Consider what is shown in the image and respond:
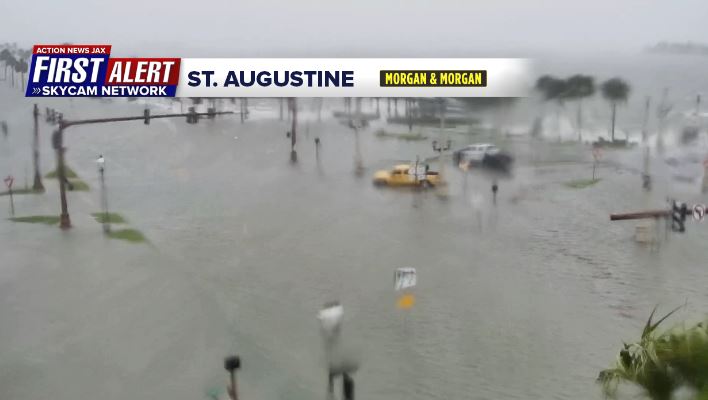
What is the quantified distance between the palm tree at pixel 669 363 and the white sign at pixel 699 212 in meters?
4.02

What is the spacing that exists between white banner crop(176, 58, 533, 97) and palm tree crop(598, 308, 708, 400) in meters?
2.82

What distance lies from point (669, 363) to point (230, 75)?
11.4 feet

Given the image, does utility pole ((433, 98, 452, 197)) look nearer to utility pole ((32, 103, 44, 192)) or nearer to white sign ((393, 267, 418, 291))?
white sign ((393, 267, 418, 291))

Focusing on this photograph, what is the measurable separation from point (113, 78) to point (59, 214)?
1365 mm

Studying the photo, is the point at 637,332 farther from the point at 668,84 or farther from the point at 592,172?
the point at 668,84

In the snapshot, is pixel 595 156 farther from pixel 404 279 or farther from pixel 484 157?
pixel 404 279

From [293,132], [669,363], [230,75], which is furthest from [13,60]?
[669,363]

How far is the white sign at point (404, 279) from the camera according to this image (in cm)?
524

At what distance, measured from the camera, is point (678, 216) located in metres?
5.96

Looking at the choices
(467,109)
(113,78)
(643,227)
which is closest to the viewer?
(113,78)

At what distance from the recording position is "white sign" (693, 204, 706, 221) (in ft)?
19.6

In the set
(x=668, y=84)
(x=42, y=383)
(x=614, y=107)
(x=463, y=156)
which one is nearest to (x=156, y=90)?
(x=42, y=383)

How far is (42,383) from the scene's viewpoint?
4.30 m

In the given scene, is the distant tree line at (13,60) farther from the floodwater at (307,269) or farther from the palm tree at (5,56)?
the floodwater at (307,269)
